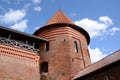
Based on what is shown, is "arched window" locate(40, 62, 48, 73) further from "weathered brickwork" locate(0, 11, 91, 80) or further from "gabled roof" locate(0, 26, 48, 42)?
"gabled roof" locate(0, 26, 48, 42)

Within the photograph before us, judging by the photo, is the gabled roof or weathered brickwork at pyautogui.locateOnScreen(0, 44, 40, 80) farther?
the gabled roof

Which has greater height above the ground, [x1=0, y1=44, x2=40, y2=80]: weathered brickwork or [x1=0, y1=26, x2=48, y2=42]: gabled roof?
[x1=0, y1=26, x2=48, y2=42]: gabled roof

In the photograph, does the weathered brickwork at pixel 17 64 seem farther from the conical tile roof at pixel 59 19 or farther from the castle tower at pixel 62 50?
the conical tile roof at pixel 59 19

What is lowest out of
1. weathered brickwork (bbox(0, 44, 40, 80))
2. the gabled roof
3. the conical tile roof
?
weathered brickwork (bbox(0, 44, 40, 80))

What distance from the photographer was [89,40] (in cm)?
1970

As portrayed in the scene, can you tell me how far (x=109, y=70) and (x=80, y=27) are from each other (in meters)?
7.51

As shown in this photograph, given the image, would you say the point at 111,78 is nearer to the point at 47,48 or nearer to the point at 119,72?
the point at 119,72

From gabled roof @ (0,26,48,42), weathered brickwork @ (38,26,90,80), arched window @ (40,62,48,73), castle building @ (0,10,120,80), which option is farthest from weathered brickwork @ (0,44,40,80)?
arched window @ (40,62,48,73)

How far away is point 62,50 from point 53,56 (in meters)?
0.93

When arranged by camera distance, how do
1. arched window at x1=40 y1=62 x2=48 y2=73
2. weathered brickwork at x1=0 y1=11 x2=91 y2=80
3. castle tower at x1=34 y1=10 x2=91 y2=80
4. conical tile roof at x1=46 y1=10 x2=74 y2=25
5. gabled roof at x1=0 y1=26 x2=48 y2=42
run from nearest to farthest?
weathered brickwork at x1=0 y1=11 x2=91 y2=80 → gabled roof at x1=0 y1=26 x2=48 y2=42 → castle tower at x1=34 y1=10 x2=91 y2=80 → arched window at x1=40 y1=62 x2=48 y2=73 → conical tile roof at x1=46 y1=10 x2=74 y2=25

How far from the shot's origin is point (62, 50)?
16562 millimetres

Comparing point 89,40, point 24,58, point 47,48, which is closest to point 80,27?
point 89,40

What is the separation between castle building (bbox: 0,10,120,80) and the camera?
1271cm

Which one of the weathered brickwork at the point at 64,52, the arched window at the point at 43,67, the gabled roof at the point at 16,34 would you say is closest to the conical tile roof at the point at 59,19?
the weathered brickwork at the point at 64,52
